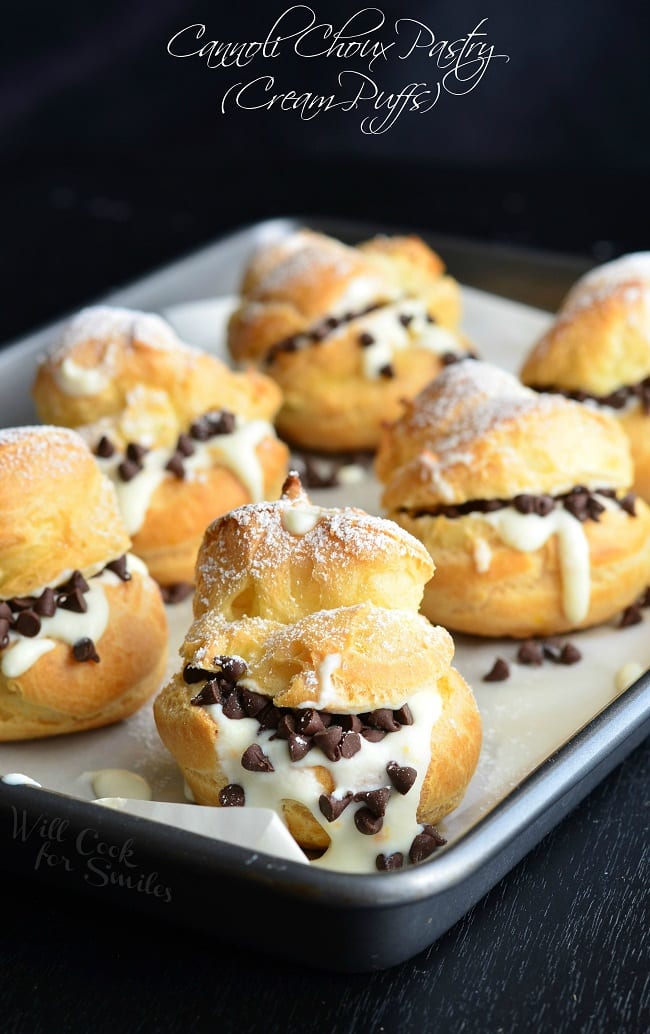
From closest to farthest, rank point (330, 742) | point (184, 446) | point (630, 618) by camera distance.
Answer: point (330, 742) < point (630, 618) < point (184, 446)

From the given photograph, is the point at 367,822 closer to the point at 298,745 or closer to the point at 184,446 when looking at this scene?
the point at 298,745

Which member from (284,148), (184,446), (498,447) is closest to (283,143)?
(284,148)

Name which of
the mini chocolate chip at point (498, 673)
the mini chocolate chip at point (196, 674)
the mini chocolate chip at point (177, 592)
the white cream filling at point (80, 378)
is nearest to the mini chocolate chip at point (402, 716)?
the mini chocolate chip at point (196, 674)

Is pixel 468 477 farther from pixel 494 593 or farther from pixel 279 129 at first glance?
pixel 279 129

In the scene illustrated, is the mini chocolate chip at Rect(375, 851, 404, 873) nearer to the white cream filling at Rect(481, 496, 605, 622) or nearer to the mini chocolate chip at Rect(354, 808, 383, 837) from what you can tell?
the mini chocolate chip at Rect(354, 808, 383, 837)

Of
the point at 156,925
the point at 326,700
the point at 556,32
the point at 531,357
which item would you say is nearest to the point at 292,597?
the point at 326,700

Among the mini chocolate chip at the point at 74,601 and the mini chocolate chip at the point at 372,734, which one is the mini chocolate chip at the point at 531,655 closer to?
the mini chocolate chip at the point at 372,734

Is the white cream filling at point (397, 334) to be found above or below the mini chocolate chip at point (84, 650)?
above
